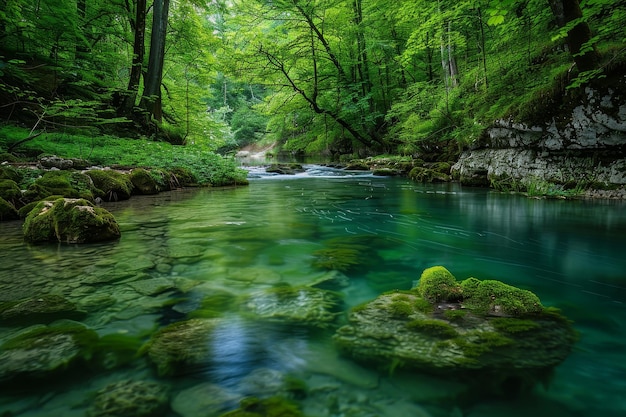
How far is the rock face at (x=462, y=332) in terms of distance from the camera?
6.74 ft

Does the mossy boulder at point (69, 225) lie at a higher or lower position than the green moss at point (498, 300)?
higher

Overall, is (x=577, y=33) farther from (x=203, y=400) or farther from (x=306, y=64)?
(x=306, y=64)

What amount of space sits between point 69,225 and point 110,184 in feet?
13.5

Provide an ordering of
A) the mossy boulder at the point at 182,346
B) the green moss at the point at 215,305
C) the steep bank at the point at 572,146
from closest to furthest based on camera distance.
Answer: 1. the mossy boulder at the point at 182,346
2. the green moss at the point at 215,305
3. the steep bank at the point at 572,146

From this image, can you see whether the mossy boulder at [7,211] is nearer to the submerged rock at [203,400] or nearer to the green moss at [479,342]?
the submerged rock at [203,400]

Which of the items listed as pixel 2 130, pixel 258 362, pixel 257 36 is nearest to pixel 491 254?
pixel 258 362

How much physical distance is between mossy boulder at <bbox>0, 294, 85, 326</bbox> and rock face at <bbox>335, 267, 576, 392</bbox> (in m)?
2.07

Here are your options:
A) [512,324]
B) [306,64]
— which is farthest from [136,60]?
[512,324]

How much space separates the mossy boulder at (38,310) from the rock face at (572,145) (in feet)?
31.9

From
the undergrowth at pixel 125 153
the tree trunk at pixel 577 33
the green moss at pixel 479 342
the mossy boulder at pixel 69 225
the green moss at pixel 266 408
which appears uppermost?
the tree trunk at pixel 577 33

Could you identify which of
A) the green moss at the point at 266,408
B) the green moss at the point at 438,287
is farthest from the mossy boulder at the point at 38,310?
the green moss at the point at 438,287

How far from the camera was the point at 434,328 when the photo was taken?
2418 mm

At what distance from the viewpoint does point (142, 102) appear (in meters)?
13.9

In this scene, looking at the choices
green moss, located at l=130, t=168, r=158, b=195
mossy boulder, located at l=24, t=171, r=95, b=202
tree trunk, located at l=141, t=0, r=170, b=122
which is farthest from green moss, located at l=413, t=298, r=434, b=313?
tree trunk, located at l=141, t=0, r=170, b=122
